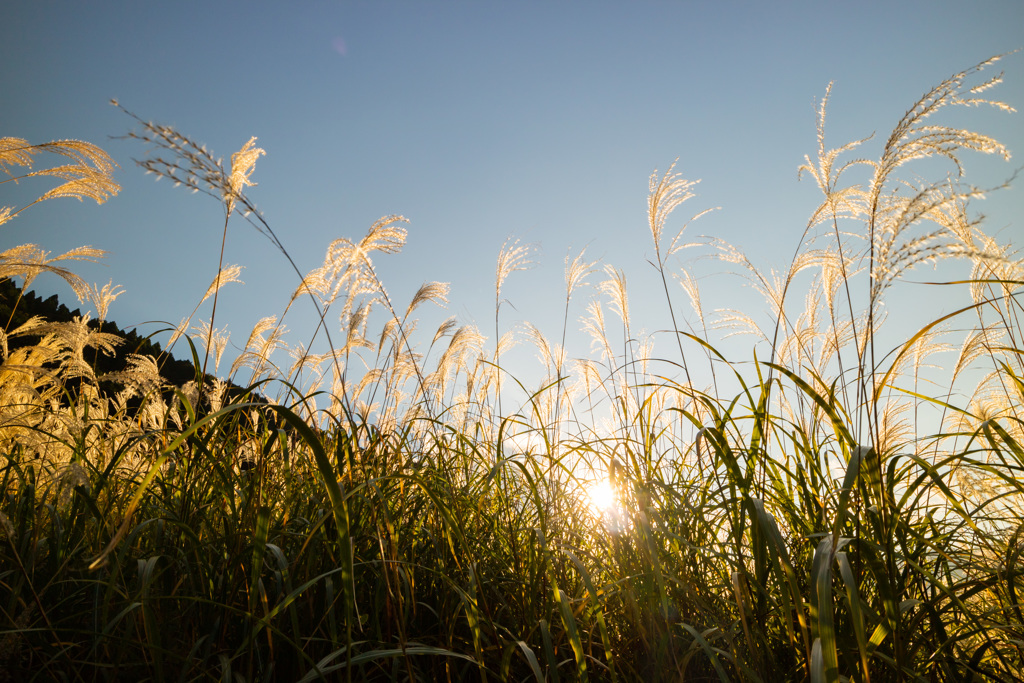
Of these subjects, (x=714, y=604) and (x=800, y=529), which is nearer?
(x=800, y=529)

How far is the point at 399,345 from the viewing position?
3.17 m

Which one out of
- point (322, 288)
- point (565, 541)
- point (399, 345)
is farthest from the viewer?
point (399, 345)

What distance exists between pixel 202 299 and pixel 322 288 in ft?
2.41

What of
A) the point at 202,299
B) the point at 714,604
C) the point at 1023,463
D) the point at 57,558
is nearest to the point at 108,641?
the point at 57,558

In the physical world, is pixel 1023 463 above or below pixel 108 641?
above

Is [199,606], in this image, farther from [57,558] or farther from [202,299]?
[202,299]

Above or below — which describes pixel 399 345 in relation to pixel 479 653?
above

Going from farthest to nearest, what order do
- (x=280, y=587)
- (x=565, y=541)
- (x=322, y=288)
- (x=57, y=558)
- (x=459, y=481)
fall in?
(x=322, y=288), (x=459, y=481), (x=565, y=541), (x=57, y=558), (x=280, y=587)

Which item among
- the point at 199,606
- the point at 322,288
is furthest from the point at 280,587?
the point at 322,288

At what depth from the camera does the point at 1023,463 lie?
1500mm

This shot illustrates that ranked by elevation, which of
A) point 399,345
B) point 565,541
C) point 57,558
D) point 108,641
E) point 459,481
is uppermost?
point 399,345

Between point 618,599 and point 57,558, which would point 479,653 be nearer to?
point 618,599

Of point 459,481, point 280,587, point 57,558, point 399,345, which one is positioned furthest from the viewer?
point 399,345

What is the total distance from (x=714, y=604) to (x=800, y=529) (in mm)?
364
